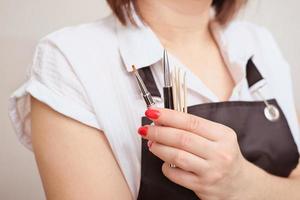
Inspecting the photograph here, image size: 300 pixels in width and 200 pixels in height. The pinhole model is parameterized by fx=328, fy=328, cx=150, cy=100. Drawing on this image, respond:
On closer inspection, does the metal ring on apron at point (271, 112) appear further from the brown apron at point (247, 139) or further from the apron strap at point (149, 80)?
the apron strap at point (149, 80)

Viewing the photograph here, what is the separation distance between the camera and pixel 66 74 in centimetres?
55

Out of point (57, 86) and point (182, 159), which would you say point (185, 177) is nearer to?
point (182, 159)

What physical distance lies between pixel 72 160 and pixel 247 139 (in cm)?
34

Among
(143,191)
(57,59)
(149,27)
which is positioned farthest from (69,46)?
(143,191)

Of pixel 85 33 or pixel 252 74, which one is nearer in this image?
pixel 85 33

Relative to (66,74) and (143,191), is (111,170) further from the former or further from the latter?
(66,74)

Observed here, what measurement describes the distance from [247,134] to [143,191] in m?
0.24

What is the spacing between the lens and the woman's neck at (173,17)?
2.24 feet

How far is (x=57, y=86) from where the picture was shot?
547mm

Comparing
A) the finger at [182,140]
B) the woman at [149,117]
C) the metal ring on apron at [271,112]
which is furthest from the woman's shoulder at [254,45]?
the finger at [182,140]

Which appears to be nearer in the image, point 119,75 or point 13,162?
point 119,75

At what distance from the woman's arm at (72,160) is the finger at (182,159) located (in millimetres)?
118

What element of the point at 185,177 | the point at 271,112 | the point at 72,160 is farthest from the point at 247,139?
the point at 72,160

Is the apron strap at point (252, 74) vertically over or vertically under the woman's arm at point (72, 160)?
under
